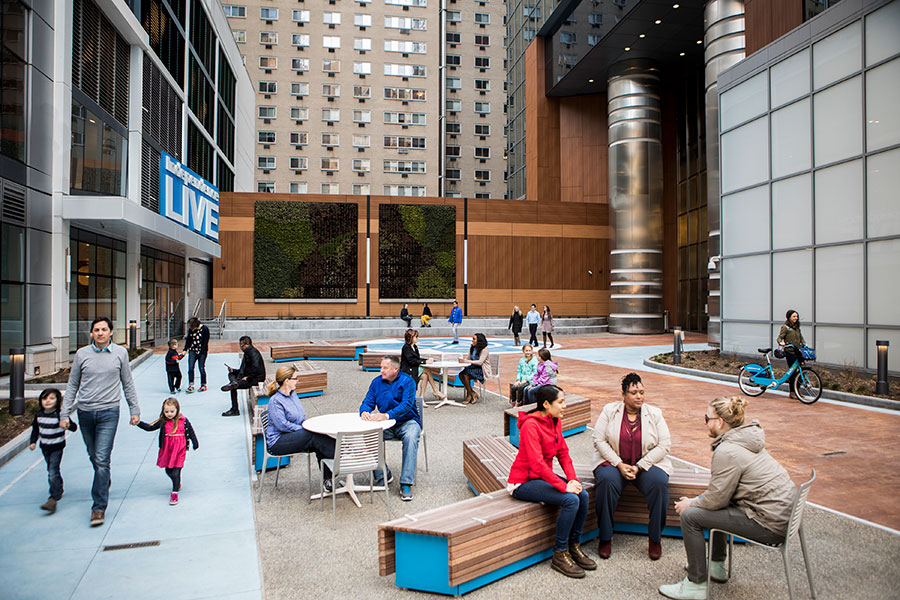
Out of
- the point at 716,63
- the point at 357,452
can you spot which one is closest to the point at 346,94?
the point at 716,63

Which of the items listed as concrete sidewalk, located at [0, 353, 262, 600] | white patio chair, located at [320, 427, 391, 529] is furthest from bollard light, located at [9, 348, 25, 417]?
white patio chair, located at [320, 427, 391, 529]

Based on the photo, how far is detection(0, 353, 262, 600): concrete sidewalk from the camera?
168 inches

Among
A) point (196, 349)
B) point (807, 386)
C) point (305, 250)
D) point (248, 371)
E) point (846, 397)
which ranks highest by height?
point (305, 250)

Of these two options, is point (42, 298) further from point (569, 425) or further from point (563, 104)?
point (563, 104)

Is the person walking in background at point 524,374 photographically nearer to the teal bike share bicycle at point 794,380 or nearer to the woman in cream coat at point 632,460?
the teal bike share bicycle at point 794,380

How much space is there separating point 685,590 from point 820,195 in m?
13.4

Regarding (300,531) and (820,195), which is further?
(820,195)

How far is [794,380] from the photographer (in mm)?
11391

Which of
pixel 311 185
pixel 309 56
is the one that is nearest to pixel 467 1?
pixel 309 56

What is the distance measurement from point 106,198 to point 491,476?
1522 cm

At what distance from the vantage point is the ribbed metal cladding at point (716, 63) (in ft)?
72.5

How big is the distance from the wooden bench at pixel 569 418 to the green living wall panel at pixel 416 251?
25.1m

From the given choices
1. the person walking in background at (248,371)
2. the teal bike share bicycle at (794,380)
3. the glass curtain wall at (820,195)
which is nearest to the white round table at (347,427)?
the person walking in background at (248,371)

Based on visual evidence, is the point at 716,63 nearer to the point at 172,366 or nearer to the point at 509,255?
the point at 509,255
